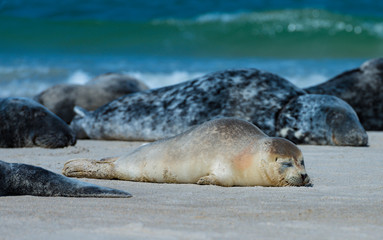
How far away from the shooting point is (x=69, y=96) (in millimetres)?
9242

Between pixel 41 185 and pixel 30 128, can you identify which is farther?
pixel 30 128

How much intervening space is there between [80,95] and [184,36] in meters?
17.6

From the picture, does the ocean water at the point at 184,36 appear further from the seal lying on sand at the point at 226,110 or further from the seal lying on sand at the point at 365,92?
the seal lying on sand at the point at 226,110

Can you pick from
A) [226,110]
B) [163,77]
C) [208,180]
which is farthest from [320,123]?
[163,77]

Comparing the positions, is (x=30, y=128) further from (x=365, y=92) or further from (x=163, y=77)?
(x=163, y=77)

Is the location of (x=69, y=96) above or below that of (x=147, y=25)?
below

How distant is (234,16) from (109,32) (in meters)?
5.46

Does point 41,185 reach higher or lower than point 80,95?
lower

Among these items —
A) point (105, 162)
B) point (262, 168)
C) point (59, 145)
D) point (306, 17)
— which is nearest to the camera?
point (262, 168)

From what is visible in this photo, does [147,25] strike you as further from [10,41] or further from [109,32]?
[10,41]

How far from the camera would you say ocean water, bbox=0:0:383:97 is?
67.2 feet

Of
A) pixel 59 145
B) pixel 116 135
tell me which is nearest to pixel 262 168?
pixel 59 145

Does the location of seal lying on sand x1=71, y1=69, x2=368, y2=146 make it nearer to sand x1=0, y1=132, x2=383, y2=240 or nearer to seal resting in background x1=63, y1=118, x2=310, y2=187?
sand x1=0, y1=132, x2=383, y2=240

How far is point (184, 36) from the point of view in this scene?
26.5 m
